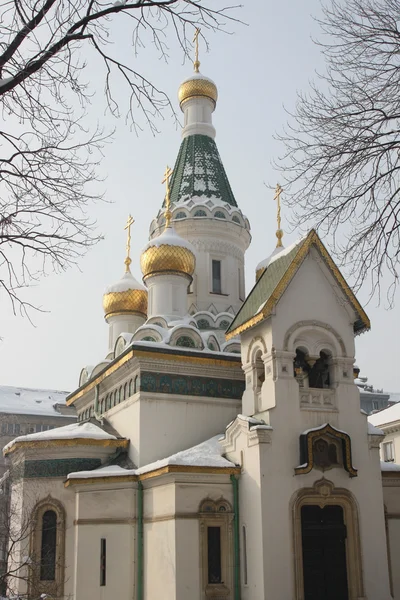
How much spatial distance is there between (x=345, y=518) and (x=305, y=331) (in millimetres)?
3440

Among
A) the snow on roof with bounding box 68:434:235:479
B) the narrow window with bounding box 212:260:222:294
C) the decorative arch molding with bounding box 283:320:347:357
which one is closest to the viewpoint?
the snow on roof with bounding box 68:434:235:479

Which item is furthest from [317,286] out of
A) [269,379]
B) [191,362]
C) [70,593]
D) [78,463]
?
[70,593]

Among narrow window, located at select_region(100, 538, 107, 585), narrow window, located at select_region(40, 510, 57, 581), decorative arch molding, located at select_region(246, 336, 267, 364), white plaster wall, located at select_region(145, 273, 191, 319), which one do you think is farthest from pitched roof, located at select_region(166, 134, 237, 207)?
narrow window, located at select_region(100, 538, 107, 585)

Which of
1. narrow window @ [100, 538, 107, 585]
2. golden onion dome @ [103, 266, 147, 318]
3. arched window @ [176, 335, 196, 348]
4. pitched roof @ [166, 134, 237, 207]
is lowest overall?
narrow window @ [100, 538, 107, 585]

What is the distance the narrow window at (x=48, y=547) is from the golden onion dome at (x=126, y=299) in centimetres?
595

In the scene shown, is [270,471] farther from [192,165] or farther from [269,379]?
[192,165]

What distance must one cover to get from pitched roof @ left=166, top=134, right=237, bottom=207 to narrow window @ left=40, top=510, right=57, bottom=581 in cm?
866

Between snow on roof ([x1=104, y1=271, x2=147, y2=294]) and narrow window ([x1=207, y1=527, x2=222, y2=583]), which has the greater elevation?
snow on roof ([x1=104, y1=271, x2=147, y2=294])

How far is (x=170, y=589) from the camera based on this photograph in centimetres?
1149

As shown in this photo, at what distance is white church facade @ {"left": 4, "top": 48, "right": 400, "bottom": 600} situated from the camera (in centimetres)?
1174

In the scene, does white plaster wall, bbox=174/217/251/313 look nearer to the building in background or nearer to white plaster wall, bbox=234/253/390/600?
white plaster wall, bbox=234/253/390/600

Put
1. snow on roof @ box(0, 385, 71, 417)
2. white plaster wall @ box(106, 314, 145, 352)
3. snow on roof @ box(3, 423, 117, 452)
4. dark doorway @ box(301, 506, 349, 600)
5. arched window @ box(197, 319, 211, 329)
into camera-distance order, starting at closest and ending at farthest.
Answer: dark doorway @ box(301, 506, 349, 600) < snow on roof @ box(3, 423, 117, 452) < arched window @ box(197, 319, 211, 329) < white plaster wall @ box(106, 314, 145, 352) < snow on roof @ box(0, 385, 71, 417)

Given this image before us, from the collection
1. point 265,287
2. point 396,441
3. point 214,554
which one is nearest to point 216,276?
point 265,287

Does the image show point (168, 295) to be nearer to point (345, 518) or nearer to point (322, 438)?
point (322, 438)
